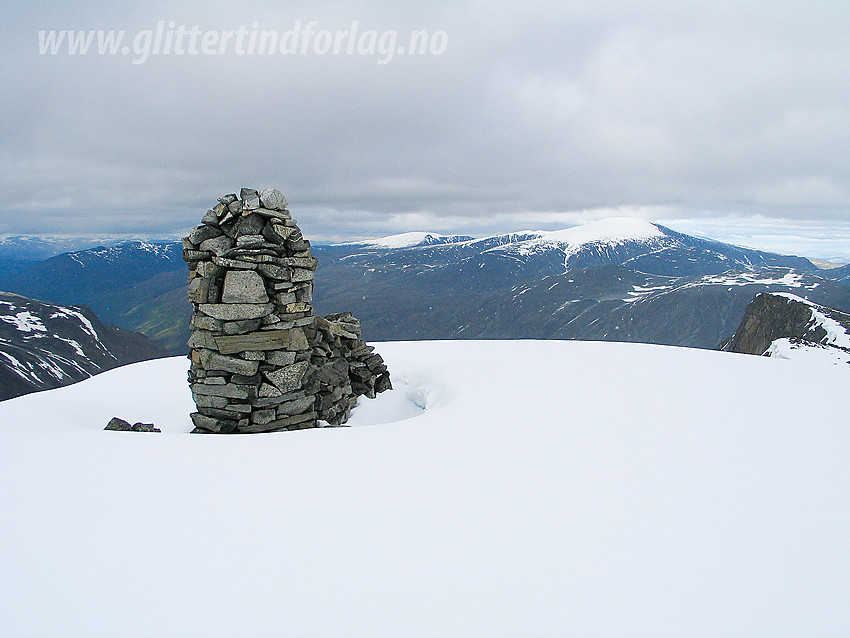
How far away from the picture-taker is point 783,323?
56156 millimetres

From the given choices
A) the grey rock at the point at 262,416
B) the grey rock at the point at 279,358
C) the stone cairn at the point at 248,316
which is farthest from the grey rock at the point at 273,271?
the grey rock at the point at 262,416

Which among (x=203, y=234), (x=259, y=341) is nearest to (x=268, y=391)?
(x=259, y=341)

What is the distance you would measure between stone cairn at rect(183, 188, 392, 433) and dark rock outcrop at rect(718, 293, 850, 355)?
139 feet

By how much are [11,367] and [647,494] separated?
205m

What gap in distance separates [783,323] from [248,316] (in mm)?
68161

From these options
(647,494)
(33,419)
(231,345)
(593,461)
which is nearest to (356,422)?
(231,345)

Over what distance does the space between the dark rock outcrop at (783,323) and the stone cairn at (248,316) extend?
42409 mm

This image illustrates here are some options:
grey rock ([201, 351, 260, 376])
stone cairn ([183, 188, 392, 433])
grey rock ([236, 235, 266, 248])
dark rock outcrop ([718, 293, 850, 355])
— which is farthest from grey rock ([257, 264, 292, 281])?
dark rock outcrop ([718, 293, 850, 355])

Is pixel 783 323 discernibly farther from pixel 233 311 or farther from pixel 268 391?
pixel 233 311

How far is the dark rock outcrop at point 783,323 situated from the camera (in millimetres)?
43000

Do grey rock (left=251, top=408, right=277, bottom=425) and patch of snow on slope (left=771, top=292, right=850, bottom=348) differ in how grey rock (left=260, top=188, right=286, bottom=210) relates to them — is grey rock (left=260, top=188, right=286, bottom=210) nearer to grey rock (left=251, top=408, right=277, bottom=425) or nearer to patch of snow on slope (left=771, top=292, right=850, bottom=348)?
grey rock (left=251, top=408, right=277, bottom=425)

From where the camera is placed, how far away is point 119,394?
1677 centimetres

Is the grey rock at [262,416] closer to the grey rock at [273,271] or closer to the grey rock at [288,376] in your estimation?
the grey rock at [288,376]

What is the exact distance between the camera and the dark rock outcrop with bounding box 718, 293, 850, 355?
43.0 metres
